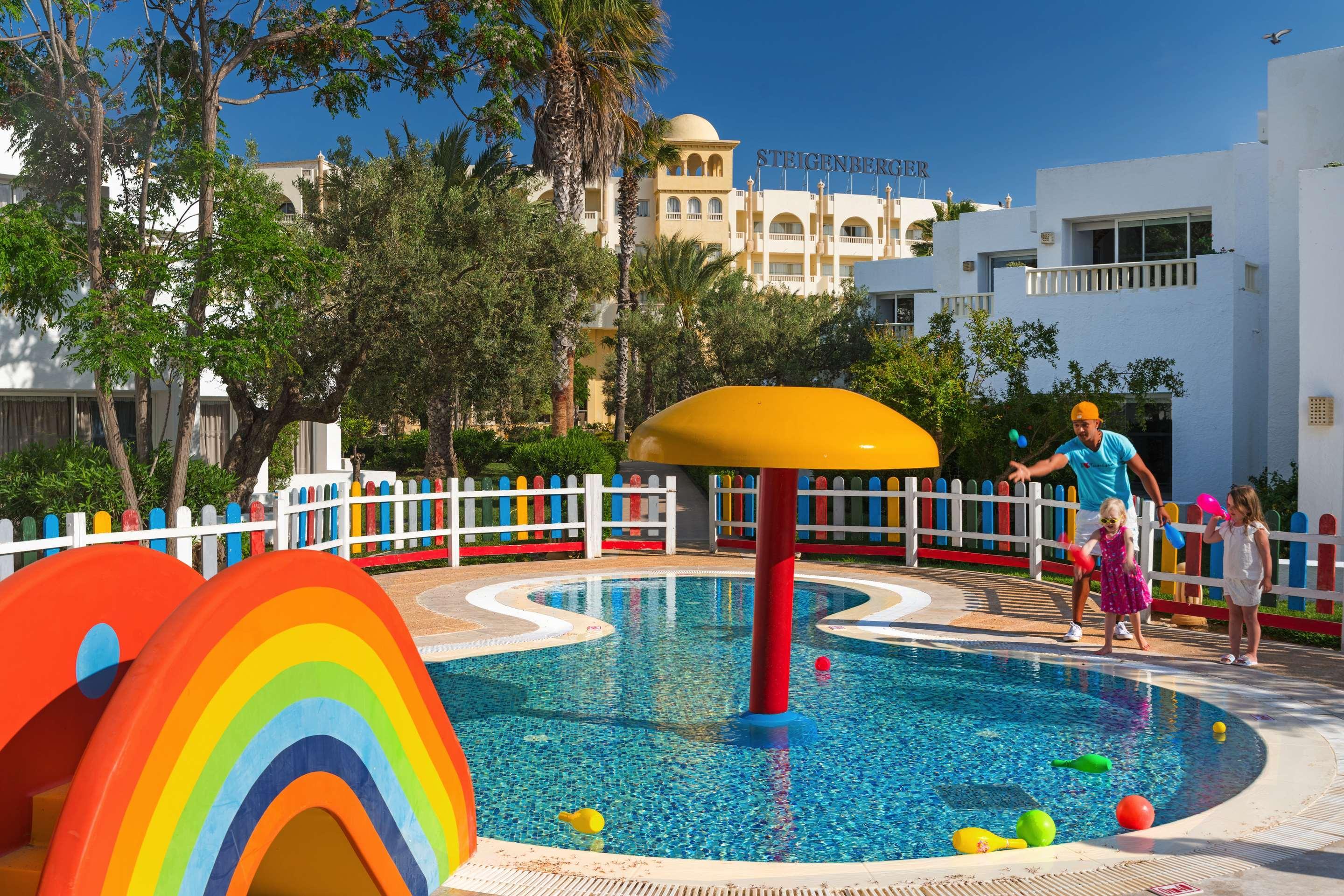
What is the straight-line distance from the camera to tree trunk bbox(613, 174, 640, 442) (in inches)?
1390

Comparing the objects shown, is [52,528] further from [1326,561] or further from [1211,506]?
[1326,561]

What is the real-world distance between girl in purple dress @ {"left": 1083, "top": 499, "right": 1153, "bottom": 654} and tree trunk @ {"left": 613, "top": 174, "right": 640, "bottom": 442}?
25.8 meters

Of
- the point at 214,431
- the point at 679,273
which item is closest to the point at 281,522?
the point at 214,431

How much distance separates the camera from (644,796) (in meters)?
6.14

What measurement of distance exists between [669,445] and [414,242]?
11.5 meters

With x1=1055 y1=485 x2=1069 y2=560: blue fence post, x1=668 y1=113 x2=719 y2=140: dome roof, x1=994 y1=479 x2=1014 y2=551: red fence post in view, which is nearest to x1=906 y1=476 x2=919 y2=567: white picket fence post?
x1=994 y1=479 x2=1014 y2=551: red fence post

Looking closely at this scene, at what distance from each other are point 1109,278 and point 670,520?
11746mm

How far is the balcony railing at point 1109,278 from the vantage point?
21547mm

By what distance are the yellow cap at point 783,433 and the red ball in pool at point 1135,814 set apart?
2017 millimetres

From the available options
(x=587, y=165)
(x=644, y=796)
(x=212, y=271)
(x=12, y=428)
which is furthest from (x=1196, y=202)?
(x=12, y=428)

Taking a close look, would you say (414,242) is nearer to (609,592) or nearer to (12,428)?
(609,592)

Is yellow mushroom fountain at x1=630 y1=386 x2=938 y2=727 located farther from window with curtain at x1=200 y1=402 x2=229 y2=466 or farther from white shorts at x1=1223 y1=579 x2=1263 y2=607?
window with curtain at x1=200 y1=402 x2=229 y2=466

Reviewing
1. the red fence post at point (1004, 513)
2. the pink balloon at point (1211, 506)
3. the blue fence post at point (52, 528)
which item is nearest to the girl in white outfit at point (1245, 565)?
the pink balloon at point (1211, 506)

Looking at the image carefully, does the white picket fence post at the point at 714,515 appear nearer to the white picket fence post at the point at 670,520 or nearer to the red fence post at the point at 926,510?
the white picket fence post at the point at 670,520
